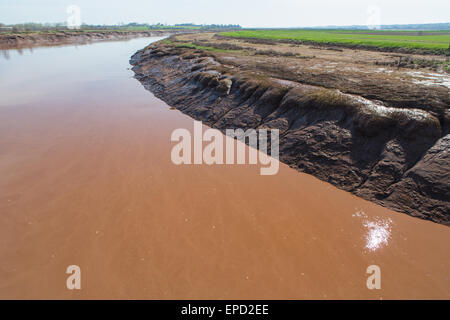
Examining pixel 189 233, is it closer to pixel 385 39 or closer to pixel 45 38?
pixel 385 39

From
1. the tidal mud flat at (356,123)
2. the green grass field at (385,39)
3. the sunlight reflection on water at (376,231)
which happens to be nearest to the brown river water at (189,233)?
the sunlight reflection on water at (376,231)

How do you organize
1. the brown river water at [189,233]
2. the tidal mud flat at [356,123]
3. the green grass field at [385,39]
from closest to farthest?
the brown river water at [189,233] < the tidal mud flat at [356,123] < the green grass field at [385,39]

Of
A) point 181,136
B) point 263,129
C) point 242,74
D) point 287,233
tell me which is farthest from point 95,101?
point 287,233

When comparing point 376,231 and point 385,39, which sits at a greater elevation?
point 385,39

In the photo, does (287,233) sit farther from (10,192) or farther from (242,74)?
(242,74)

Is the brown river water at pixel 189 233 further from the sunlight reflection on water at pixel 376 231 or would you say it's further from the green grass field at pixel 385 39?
the green grass field at pixel 385 39

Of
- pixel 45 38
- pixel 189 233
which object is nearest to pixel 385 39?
pixel 189 233

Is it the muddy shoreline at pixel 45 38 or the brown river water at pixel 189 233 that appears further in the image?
the muddy shoreline at pixel 45 38
